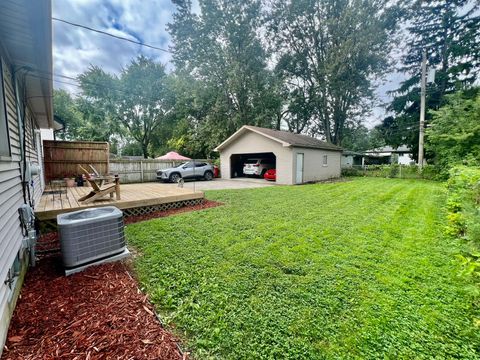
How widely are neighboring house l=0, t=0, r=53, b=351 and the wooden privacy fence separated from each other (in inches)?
311

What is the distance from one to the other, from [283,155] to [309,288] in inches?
441

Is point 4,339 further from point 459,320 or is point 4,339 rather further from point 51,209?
point 459,320

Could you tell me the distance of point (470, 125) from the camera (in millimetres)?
11102

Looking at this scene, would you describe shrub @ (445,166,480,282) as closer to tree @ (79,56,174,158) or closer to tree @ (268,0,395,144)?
tree @ (268,0,395,144)

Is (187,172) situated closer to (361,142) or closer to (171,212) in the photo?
(171,212)

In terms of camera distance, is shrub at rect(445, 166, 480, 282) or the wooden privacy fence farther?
the wooden privacy fence

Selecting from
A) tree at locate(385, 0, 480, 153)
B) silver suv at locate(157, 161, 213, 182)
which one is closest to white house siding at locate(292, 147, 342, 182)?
silver suv at locate(157, 161, 213, 182)

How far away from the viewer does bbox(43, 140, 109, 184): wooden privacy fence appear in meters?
10.7

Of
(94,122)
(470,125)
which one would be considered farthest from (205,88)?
(470,125)

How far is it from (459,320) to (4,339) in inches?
157

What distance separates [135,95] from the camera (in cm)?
2222

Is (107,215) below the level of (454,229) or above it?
above

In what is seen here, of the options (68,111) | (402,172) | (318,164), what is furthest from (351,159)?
(68,111)

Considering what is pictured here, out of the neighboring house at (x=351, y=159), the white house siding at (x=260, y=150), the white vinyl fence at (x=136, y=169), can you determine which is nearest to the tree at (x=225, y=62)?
the white house siding at (x=260, y=150)
